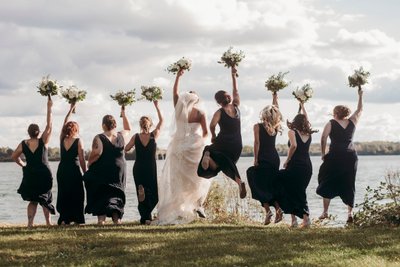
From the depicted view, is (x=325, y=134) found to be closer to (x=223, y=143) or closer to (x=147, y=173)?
(x=223, y=143)

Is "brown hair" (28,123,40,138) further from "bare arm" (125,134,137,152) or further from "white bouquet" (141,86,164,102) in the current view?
"white bouquet" (141,86,164,102)

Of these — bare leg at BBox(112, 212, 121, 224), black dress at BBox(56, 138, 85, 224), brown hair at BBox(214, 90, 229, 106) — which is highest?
brown hair at BBox(214, 90, 229, 106)

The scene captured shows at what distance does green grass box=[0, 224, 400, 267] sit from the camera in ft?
32.8

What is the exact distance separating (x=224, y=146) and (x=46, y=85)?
3.75 m

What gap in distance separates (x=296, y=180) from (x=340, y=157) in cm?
128

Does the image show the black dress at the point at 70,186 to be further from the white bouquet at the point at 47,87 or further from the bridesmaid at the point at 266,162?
the bridesmaid at the point at 266,162

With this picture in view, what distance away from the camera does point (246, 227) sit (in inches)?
538

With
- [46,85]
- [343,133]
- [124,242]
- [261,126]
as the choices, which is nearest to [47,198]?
[46,85]

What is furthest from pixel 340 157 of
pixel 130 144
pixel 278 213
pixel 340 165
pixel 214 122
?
pixel 130 144

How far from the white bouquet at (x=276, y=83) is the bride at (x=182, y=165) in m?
1.55

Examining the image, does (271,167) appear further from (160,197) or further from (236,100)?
(160,197)

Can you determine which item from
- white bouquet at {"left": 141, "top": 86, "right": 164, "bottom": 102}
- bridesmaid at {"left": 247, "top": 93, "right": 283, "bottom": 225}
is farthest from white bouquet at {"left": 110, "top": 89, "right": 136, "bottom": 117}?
Answer: bridesmaid at {"left": 247, "top": 93, "right": 283, "bottom": 225}

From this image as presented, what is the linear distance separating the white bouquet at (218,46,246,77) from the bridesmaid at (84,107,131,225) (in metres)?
2.57

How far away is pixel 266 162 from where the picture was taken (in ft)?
44.7
